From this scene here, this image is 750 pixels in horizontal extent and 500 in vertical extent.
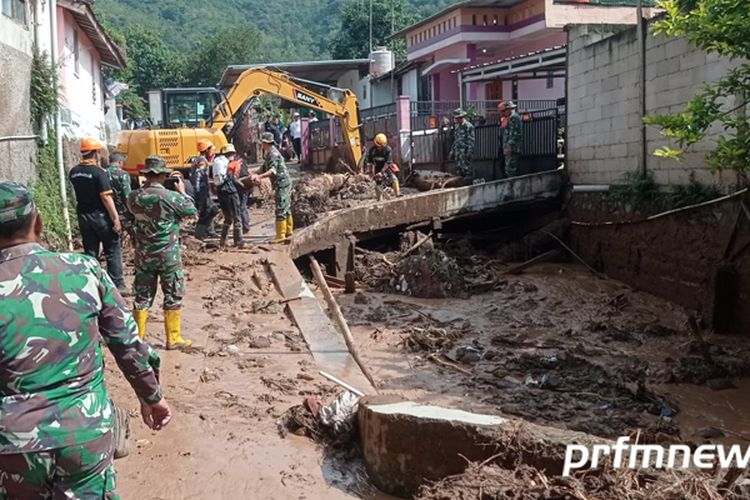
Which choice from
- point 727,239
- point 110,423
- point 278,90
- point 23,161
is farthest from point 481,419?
point 278,90

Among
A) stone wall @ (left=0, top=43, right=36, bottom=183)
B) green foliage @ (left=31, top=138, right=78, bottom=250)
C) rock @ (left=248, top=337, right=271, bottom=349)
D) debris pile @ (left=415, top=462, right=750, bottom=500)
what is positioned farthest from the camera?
green foliage @ (left=31, top=138, right=78, bottom=250)

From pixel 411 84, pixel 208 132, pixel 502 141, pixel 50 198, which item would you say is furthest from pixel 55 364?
pixel 411 84

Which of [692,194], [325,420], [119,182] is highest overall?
[119,182]

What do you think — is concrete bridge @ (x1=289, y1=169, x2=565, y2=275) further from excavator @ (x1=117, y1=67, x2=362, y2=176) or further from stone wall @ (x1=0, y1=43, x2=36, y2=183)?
excavator @ (x1=117, y1=67, x2=362, y2=176)

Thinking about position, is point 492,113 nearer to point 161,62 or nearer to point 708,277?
point 708,277

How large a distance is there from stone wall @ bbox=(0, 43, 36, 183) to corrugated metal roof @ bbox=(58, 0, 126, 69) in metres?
4.37

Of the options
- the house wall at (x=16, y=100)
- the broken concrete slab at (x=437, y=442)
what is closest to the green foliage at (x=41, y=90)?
the house wall at (x=16, y=100)

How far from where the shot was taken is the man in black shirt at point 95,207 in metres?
8.08

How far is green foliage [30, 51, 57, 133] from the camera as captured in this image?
11.2m

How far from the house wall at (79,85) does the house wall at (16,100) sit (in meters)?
1.91

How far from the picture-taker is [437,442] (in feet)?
14.3

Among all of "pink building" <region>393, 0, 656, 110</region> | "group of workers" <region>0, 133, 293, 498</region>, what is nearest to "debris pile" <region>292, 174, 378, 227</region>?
"pink building" <region>393, 0, 656, 110</region>

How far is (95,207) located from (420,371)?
13.6 ft

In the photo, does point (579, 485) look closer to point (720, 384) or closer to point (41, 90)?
point (720, 384)
